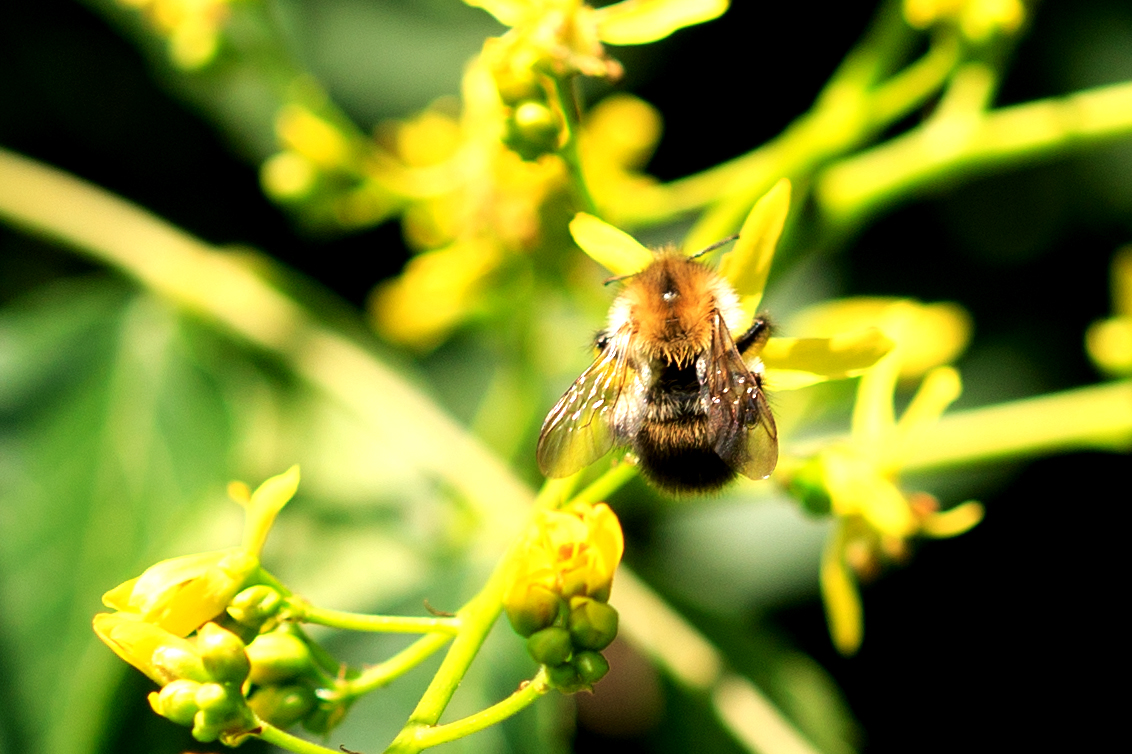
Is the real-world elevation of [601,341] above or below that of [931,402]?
below

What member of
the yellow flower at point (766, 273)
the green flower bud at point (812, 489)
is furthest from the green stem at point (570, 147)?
the green flower bud at point (812, 489)

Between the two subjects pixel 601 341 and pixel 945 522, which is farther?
pixel 945 522

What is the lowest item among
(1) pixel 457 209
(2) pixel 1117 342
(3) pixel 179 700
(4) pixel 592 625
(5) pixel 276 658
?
(3) pixel 179 700

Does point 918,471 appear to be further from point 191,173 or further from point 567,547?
point 191,173

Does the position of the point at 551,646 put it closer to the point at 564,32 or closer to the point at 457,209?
the point at 564,32

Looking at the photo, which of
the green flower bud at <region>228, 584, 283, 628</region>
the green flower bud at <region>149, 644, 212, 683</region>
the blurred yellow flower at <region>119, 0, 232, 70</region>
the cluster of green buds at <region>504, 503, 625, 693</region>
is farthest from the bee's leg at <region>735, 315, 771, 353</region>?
the blurred yellow flower at <region>119, 0, 232, 70</region>

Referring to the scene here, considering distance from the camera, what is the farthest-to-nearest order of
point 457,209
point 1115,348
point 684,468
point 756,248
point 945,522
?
point 457,209, point 1115,348, point 945,522, point 756,248, point 684,468

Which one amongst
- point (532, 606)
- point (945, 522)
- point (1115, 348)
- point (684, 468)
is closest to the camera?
point (532, 606)

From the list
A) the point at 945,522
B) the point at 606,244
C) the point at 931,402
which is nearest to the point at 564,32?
the point at 606,244
